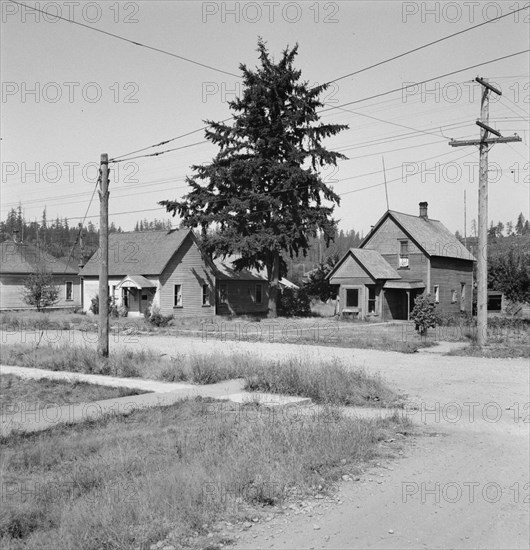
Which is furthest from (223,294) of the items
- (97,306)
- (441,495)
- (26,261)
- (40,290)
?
(441,495)

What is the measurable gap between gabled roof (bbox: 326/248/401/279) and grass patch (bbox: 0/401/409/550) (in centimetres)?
3275

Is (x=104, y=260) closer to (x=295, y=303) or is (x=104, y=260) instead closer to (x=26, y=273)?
(x=295, y=303)

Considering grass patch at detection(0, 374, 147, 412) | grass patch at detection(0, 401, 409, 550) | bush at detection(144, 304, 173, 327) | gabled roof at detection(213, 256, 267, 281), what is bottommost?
grass patch at detection(0, 374, 147, 412)

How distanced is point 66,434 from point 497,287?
125ft

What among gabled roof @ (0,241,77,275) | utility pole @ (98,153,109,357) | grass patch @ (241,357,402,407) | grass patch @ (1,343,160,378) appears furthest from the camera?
gabled roof @ (0,241,77,275)

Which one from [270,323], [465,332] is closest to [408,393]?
[465,332]

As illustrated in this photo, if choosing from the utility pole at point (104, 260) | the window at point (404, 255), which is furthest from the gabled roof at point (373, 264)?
the utility pole at point (104, 260)

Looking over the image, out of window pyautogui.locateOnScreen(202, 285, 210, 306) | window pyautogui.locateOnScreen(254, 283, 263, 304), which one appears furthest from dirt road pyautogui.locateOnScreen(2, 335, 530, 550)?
window pyautogui.locateOnScreen(254, 283, 263, 304)

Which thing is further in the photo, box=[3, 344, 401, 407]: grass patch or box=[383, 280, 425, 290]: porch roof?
box=[383, 280, 425, 290]: porch roof

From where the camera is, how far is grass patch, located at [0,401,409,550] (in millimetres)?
5656

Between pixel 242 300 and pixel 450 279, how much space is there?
17297mm

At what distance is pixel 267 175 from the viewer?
42.8 m

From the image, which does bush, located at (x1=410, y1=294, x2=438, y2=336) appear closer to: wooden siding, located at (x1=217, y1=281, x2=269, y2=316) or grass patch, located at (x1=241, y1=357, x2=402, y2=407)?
grass patch, located at (x1=241, y1=357, x2=402, y2=407)

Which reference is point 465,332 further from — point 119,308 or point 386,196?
point 119,308
